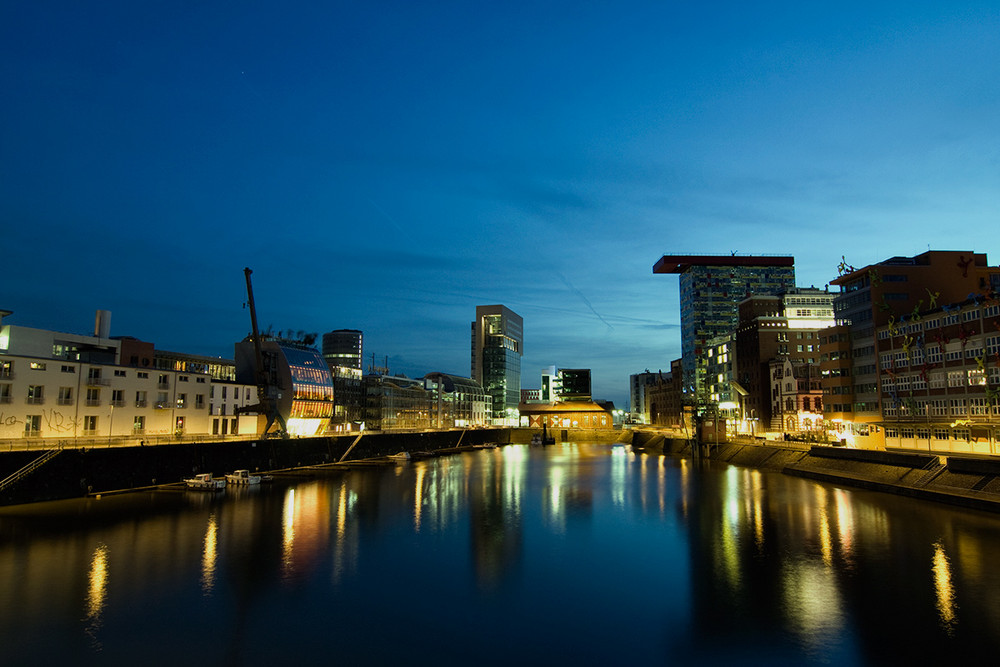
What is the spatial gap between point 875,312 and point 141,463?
315ft

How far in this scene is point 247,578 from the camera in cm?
3550

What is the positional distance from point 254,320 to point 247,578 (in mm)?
84615

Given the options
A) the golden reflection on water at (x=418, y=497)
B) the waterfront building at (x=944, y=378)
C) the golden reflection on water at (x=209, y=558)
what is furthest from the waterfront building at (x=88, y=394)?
the waterfront building at (x=944, y=378)

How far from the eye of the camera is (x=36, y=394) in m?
65.9

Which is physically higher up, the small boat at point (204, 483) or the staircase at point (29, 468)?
the staircase at point (29, 468)

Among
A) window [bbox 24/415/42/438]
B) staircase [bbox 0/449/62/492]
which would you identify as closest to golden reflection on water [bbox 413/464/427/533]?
staircase [bbox 0/449/62/492]

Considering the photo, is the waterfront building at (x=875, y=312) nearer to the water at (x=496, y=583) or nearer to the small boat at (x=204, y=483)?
the water at (x=496, y=583)

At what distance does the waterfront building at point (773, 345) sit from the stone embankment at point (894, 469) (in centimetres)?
2807

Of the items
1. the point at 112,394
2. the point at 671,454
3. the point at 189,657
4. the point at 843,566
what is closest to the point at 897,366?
the point at 843,566

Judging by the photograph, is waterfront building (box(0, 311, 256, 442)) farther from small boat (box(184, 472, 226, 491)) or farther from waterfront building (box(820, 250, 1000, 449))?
waterfront building (box(820, 250, 1000, 449))

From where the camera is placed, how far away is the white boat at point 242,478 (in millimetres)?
79188

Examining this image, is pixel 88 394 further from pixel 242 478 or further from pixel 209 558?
pixel 209 558

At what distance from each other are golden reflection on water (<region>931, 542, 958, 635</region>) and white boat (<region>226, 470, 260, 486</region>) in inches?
2816

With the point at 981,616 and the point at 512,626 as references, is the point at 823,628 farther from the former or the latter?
the point at 512,626
